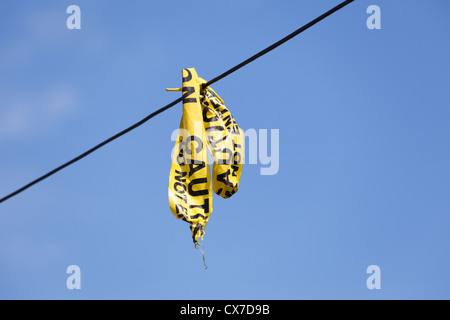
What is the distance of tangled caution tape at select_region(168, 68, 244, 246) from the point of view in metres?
9.52

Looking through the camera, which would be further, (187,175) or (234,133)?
(234,133)

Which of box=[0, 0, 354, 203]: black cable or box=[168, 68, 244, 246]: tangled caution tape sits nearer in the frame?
box=[0, 0, 354, 203]: black cable

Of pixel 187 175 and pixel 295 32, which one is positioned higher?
pixel 295 32

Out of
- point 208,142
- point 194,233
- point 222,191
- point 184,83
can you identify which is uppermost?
point 184,83

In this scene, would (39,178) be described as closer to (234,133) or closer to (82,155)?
(82,155)

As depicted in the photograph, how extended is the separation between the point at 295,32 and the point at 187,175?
3093mm

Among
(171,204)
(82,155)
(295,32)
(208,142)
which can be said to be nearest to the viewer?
(295,32)

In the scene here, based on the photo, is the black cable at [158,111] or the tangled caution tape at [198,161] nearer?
the black cable at [158,111]

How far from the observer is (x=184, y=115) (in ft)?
31.5

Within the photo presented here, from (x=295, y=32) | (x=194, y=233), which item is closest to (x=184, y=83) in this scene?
(x=194, y=233)

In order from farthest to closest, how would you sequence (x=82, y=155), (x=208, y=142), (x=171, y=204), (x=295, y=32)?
(x=208, y=142) < (x=171, y=204) < (x=82, y=155) < (x=295, y=32)

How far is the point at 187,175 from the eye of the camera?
9.69 m

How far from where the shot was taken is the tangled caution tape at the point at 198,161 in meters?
9.52

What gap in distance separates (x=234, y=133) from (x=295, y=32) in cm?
319
